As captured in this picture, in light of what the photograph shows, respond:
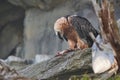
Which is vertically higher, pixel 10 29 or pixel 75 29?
pixel 10 29

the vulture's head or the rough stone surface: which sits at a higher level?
the rough stone surface

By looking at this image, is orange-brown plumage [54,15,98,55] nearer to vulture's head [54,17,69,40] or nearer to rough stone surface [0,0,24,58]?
vulture's head [54,17,69,40]

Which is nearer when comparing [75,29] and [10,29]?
[75,29]

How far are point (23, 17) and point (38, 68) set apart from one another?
698cm

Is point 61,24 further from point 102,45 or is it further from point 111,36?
point 111,36

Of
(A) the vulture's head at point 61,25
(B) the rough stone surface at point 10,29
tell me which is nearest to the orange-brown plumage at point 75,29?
(A) the vulture's head at point 61,25

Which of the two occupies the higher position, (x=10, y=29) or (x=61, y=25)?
(x=10, y=29)

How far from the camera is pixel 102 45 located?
2.91m

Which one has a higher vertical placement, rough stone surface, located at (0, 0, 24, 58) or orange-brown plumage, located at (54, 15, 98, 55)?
rough stone surface, located at (0, 0, 24, 58)

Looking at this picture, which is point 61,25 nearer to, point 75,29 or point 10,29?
point 75,29

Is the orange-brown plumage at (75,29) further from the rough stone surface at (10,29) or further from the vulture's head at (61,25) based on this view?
the rough stone surface at (10,29)

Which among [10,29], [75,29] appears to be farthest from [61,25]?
[10,29]

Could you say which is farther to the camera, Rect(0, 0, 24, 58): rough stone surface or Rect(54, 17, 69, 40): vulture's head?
Rect(0, 0, 24, 58): rough stone surface

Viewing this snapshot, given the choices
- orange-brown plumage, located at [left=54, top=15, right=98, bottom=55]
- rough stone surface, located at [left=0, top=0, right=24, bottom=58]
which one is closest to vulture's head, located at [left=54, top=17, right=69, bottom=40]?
orange-brown plumage, located at [left=54, top=15, right=98, bottom=55]
